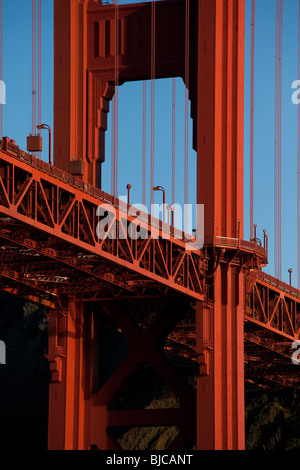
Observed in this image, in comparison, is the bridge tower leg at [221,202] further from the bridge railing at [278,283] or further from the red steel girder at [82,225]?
the bridge railing at [278,283]

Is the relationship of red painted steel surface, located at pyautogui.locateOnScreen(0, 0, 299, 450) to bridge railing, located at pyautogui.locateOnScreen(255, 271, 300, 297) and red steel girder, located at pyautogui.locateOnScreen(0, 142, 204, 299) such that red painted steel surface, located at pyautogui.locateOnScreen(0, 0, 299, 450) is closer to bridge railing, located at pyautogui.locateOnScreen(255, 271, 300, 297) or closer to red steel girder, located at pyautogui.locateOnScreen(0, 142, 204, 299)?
red steel girder, located at pyautogui.locateOnScreen(0, 142, 204, 299)

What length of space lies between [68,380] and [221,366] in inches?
269

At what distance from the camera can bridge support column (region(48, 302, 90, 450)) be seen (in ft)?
188

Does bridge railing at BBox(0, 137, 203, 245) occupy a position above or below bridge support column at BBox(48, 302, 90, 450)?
above

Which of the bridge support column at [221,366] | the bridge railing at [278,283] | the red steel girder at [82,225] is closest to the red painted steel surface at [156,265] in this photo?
the bridge support column at [221,366]

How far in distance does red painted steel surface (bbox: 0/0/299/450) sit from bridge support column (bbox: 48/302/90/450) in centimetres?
5

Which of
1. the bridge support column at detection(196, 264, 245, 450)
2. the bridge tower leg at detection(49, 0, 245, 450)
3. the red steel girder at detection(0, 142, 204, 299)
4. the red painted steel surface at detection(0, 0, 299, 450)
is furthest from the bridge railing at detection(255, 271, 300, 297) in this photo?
the red steel girder at detection(0, 142, 204, 299)

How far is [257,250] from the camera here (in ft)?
190

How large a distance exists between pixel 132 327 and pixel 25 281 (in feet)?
25.9

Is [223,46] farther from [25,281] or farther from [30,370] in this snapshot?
[30,370]

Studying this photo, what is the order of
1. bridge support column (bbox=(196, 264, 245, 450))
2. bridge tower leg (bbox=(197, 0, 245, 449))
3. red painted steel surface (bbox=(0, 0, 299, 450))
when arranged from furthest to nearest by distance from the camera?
bridge tower leg (bbox=(197, 0, 245, 449)), bridge support column (bbox=(196, 264, 245, 450)), red painted steel surface (bbox=(0, 0, 299, 450))
